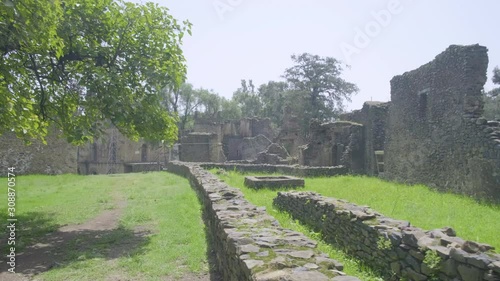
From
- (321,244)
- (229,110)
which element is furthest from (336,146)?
(229,110)

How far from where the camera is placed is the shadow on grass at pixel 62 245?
6.25 metres

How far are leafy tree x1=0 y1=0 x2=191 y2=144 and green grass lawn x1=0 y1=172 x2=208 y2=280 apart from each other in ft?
7.20

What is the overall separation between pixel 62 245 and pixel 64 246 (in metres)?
0.11

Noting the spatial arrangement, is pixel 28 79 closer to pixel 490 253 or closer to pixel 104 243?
pixel 104 243

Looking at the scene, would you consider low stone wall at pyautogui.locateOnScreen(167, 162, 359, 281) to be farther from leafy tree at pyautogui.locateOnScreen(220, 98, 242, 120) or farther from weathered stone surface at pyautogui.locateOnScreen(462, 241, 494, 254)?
leafy tree at pyautogui.locateOnScreen(220, 98, 242, 120)

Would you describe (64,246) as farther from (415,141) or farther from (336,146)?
(336,146)

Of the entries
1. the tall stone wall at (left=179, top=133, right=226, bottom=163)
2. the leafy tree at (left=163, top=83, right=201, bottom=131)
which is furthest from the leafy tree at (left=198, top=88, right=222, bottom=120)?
the tall stone wall at (left=179, top=133, right=226, bottom=163)

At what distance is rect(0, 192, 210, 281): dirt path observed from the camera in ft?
18.6

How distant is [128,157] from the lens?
45.4 metres

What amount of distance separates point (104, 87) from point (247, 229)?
16.1 feet

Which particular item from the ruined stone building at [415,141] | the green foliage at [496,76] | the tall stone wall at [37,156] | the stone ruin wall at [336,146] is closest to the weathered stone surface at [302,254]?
the ruined stone building at [415,141]

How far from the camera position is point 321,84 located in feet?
161

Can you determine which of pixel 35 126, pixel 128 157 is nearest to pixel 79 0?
pixel 35 126

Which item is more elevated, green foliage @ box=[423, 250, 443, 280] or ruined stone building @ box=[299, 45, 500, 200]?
ruined stone building @ box=[299, 45, 500, 200]
